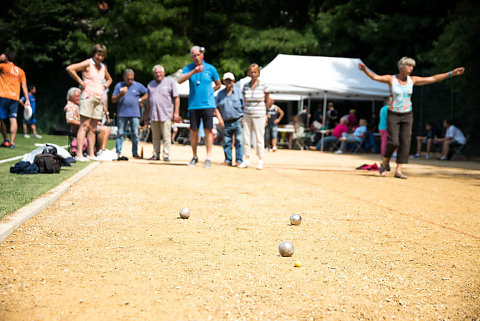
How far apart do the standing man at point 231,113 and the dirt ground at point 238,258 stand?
435 centimetres

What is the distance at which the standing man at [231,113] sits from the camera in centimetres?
1111

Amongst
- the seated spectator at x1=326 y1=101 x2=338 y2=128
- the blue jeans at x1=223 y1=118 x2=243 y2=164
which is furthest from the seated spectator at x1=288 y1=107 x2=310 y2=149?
the blue jeans at x1=223 y1=118 x2=243 y2=164

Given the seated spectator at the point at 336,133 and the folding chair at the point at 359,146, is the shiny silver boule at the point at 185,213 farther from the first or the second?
the seated spectator at the point at 336,133

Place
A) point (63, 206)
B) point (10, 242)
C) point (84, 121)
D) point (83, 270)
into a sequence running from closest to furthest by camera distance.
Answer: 1. point (83, 270)
2. point (10, 242)
3. point (63, 206)
4. point (84, 121)

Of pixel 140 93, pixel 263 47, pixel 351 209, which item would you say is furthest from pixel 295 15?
pixel 351 209

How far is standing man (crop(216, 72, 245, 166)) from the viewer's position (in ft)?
36.4

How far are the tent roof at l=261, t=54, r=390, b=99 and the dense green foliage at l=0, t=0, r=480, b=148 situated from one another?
3.71m

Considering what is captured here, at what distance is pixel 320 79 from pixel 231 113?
10.2m

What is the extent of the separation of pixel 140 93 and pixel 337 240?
333 inches

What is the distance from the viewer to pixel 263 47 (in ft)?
89.1

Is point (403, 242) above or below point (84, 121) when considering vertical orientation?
below

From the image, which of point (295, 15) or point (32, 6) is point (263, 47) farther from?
point (32, 6)

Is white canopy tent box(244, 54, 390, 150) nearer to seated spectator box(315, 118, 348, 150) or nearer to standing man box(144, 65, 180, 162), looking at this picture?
seated spectator box(315, 118, 348, 150)

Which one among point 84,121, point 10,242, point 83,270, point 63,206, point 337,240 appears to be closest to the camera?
point 83,270
